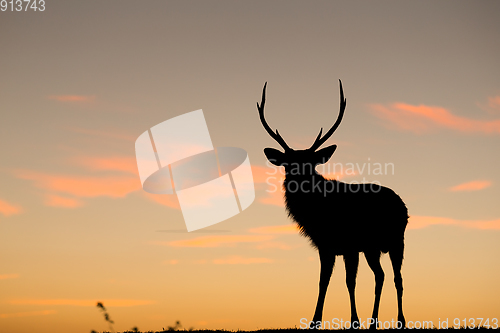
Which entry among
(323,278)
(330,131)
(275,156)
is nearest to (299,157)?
(275,156)

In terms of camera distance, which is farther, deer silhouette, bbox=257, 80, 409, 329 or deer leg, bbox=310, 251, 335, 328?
deer silhouette, bbox=257, 80, 409, 329

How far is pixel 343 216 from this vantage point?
12.7 meters

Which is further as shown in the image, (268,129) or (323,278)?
(268,129)

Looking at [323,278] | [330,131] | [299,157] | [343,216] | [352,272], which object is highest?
[330,131]

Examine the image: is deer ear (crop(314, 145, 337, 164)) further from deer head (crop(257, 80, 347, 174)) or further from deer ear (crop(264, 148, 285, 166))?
deer ear (crop(264, 148, 285, 166))

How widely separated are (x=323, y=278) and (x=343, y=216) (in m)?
1.49

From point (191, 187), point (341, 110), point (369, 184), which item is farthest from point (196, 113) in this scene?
point (369, 184)

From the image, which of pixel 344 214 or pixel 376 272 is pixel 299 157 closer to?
pixel 344 214

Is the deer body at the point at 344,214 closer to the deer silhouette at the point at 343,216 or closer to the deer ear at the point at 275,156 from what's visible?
the deer silhouette at the point at 343,216

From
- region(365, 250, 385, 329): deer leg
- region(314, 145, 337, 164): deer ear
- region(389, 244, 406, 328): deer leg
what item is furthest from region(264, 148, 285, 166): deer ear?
region(389, 244, 406, 328): deer leg

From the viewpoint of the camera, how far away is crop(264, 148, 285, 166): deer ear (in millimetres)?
12930

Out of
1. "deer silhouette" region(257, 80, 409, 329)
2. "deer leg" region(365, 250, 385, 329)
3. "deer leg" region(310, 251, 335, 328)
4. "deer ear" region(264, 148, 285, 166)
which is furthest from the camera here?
"deer ear" region(264, 148, 285, 166)

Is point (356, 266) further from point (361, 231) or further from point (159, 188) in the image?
point (159, 188)

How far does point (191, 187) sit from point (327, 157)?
4581 mm
